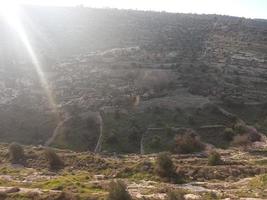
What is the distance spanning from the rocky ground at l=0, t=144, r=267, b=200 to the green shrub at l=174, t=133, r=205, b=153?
5451 millimetres

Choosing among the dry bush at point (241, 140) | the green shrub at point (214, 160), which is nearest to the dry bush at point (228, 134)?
the dry bush at point (241, 140)

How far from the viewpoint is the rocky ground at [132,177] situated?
44344mm

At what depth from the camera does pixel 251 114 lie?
95.9m

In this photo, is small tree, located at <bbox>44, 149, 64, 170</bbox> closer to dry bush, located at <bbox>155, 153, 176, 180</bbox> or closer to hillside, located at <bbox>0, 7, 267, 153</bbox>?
dry bush, located at <bbox>155, 153, 176, 180</bbox>

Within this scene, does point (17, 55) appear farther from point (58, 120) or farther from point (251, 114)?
point (251, 114)

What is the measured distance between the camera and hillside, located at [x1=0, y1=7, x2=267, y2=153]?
3383 inches

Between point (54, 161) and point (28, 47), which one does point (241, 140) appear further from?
point (28, 47)

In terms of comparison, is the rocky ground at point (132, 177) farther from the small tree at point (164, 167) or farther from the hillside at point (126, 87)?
the hillside at point (126, 87)

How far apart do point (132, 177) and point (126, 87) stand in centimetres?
5804

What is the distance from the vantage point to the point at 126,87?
109938 mm

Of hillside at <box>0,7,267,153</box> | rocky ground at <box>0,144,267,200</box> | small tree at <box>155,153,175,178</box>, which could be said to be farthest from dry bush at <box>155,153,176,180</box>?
hillside at <box>0,7,267,153</box>

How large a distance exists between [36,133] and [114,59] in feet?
167

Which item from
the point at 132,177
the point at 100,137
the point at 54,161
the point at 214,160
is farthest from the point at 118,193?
the point at 100,137

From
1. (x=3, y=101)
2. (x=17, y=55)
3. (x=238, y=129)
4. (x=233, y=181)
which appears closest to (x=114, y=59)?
(x=17, y=55)
